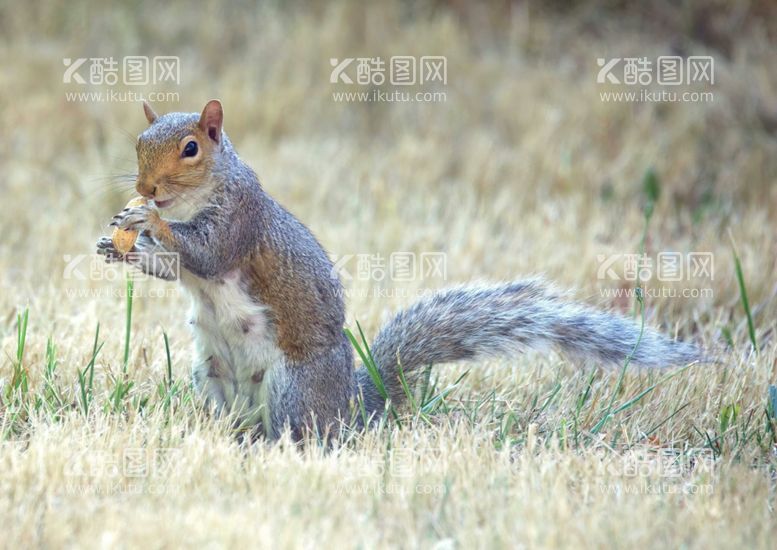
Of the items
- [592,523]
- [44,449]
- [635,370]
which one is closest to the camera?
[592,523]

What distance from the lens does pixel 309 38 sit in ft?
22.9

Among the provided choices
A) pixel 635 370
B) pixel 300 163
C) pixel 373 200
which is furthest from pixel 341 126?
pixel 635 370

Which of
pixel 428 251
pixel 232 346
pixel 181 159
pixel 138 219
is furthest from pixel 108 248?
pixel 428 251

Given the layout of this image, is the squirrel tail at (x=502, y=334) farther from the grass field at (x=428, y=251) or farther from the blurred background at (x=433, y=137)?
the blurred background at (x=433, y=137)

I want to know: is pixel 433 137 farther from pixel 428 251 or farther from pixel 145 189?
pixel 145 189

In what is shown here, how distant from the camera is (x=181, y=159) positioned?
282 centimetres

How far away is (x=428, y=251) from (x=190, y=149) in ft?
7.04

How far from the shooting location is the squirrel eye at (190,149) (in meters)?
2.83

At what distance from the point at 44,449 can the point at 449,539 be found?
934 millimetres

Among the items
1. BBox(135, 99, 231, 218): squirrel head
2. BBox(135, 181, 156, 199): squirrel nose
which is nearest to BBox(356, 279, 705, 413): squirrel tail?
BBox(135, 99, 231, 218): squirrel head

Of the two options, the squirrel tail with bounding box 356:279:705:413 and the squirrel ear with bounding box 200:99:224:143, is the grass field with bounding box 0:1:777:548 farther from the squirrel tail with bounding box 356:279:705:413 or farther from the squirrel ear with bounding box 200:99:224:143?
the squirrel ear with bounding box 200:99:224:143

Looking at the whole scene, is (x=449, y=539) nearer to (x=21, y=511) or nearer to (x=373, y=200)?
(x=21, y=511)

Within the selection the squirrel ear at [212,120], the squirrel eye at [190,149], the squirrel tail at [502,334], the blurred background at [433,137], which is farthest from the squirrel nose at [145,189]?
the blurred background at [433,137]

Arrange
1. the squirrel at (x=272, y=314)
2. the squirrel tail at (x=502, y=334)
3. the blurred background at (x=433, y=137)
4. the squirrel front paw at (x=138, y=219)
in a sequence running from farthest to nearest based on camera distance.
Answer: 1. the blurred background at (x=433, y=137)
2. the squirrel tail at (x=502, y=334)
3. the squirrel at (x=272, y=314)
4. the squirrel front paw at (x=138, y=219)
